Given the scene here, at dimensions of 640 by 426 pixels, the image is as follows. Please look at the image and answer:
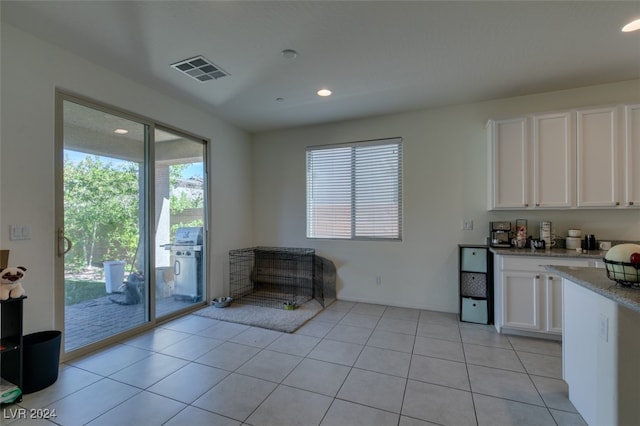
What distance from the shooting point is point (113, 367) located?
2457 millimetres

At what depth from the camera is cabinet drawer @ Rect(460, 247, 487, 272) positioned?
3479mm

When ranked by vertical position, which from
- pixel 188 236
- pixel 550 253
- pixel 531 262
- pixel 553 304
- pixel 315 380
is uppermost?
pixel 188 236

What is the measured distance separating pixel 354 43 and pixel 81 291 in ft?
11.2

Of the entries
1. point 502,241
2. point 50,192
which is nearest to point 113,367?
point 50,192

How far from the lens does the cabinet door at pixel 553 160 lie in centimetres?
312

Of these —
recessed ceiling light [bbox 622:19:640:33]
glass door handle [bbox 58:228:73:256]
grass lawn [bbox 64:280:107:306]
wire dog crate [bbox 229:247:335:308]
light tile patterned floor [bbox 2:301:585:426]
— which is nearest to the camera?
light tile patterned floor [bbox 2:301:585:426]

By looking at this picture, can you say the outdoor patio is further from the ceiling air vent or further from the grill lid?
the ceiling air vent

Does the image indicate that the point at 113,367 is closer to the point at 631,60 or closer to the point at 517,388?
the point at 517,388

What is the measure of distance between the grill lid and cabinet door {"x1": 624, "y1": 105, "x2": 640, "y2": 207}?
200 inches

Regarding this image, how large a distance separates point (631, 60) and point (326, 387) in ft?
13.3

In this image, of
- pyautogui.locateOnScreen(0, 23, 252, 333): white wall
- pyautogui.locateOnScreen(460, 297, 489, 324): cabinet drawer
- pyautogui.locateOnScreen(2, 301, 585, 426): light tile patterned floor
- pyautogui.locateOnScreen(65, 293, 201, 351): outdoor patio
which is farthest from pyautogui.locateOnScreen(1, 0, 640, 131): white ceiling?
pyautogui.locateOnScreen(2, 301, 585, 426): light tile patterned floor

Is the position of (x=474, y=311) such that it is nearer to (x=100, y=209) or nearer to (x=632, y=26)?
(x=632, y=26)

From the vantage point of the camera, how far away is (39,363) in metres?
2.12

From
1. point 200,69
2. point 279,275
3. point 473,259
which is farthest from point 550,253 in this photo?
point 200,69
